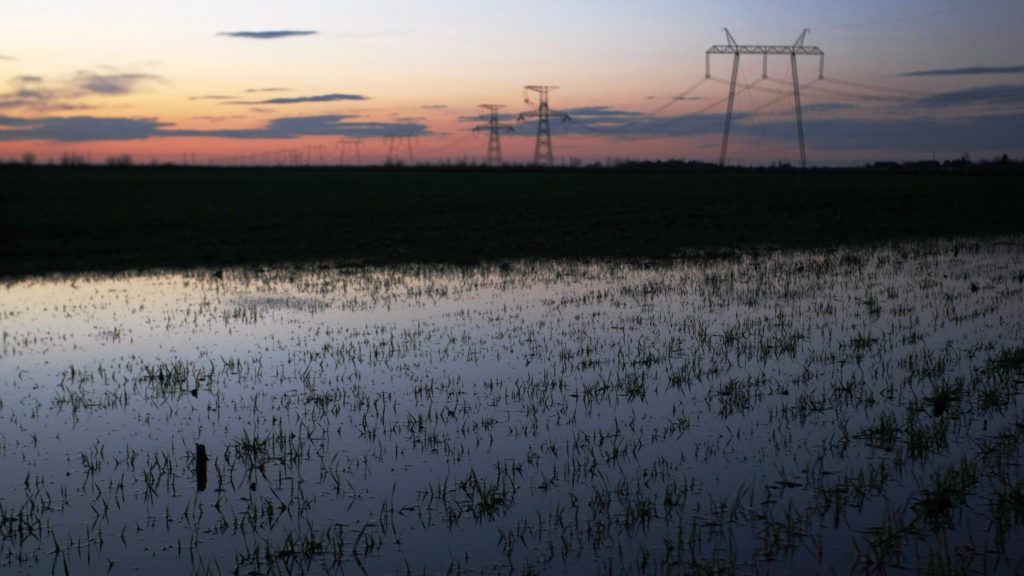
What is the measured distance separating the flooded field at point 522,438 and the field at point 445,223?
38.6ft

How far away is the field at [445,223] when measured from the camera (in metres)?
29.5

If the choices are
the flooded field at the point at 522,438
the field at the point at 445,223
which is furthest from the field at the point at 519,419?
the field at the point at 445,223

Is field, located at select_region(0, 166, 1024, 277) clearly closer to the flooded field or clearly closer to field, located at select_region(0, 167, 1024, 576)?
field, located at select_region(0, 167, 1024, 576)

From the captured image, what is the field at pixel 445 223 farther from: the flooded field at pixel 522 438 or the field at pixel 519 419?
the flooded field at pixel 522 438

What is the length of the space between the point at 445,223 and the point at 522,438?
104ft

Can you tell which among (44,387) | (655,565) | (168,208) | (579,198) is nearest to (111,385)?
(44,387)

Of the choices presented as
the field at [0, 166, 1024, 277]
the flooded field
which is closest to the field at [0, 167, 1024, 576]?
the flooded field

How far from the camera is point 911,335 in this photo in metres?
13.7

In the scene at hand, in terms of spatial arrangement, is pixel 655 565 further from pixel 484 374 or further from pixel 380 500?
pixel 484 374

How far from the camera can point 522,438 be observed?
888 cm

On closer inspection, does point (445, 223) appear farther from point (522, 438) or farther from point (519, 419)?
point (522, 438)

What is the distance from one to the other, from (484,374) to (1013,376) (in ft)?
21.2

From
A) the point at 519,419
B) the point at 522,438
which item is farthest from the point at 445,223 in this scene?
the point at 522,438

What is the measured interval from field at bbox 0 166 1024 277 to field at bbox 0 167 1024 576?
464 centimetres
